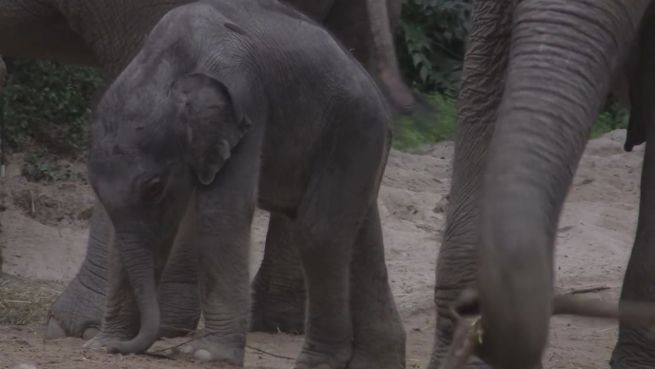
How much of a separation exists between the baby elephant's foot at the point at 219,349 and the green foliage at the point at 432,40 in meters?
9.36

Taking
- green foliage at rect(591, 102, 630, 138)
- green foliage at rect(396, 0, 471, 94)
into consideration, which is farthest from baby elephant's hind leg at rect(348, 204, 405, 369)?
green foliage at rect(396, 0, 471, 94)

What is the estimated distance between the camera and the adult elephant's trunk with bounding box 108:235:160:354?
5219mm

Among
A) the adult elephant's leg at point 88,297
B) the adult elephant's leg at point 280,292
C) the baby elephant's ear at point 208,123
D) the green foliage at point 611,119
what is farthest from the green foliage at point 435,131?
the baby elephant's ear at point 208,123

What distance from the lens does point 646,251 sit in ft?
17.4

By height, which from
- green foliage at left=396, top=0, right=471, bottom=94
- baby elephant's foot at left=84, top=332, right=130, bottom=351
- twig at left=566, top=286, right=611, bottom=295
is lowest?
baby elephant's foot at left=84, top=332, right=130, bottom=351

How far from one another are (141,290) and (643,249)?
61.5 inches

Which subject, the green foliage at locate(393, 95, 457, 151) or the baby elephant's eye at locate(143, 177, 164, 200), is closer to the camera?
the baby elephant's eye at locate(143, 177, 164, 200)

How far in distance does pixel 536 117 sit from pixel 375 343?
2370 millimetres

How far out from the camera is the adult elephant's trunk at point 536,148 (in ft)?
9.76

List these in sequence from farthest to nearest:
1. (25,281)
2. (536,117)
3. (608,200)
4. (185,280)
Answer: (608,200), (25,281), (185,280), (536,117)

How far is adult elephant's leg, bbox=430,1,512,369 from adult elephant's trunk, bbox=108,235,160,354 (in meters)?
0.88

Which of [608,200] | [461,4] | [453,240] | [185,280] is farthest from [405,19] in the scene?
[453,240]

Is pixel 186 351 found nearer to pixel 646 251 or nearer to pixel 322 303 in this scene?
pixel 322 303

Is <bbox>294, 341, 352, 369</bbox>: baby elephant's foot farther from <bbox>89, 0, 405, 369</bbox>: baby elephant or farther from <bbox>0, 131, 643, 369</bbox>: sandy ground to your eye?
<bbox>0, 131, 643, 369</bbox>: sandy ground
